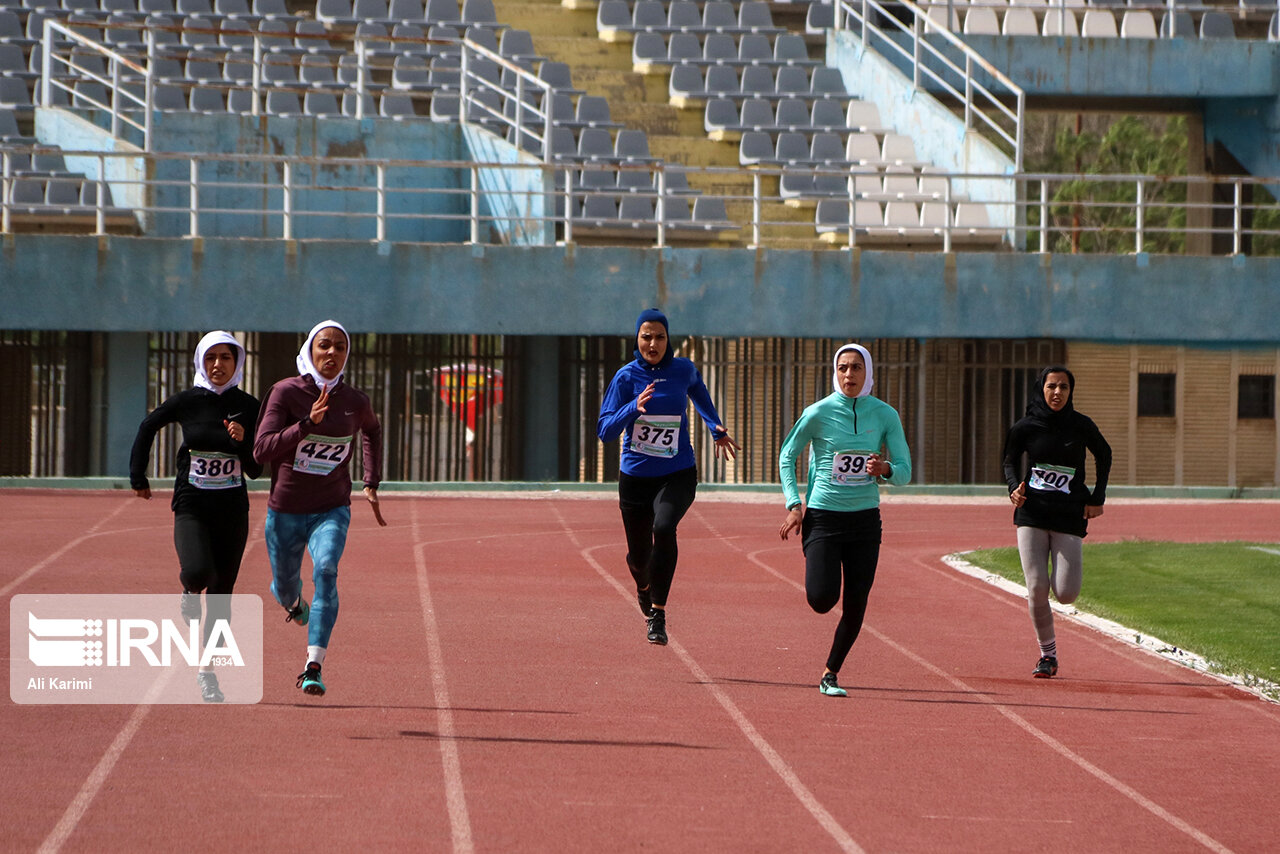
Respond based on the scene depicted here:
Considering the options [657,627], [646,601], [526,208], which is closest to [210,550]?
[657,627]

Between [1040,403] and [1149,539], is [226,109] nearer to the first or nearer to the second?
[1149,539]

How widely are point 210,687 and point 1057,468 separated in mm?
4764

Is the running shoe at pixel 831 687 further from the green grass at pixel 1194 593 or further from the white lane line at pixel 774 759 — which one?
the green grass at pixel 1194 593

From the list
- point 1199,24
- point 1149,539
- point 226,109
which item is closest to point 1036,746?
point 1149,539

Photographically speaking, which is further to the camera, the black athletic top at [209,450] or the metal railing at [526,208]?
the metal railing at [526,208]

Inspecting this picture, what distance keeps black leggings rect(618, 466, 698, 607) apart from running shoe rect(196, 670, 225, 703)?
270cm

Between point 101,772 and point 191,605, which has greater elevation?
point 191,605

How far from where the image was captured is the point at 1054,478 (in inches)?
389

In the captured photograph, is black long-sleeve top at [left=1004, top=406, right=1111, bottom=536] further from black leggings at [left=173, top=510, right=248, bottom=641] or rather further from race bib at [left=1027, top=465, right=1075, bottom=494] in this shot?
black leggings at [left=173, top=510, right=248, bottom=641]

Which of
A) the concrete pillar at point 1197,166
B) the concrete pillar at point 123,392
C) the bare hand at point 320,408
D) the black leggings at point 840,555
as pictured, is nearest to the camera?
the bare hand at point 320,408

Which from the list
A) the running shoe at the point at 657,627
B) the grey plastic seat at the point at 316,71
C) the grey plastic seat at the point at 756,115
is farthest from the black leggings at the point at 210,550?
the grey plastic seat at the point at 756,115

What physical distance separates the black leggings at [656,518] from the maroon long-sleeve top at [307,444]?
2384 millimetres

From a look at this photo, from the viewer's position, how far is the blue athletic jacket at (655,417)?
10.2 meters

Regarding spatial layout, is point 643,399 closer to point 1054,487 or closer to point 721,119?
point 1054,487
